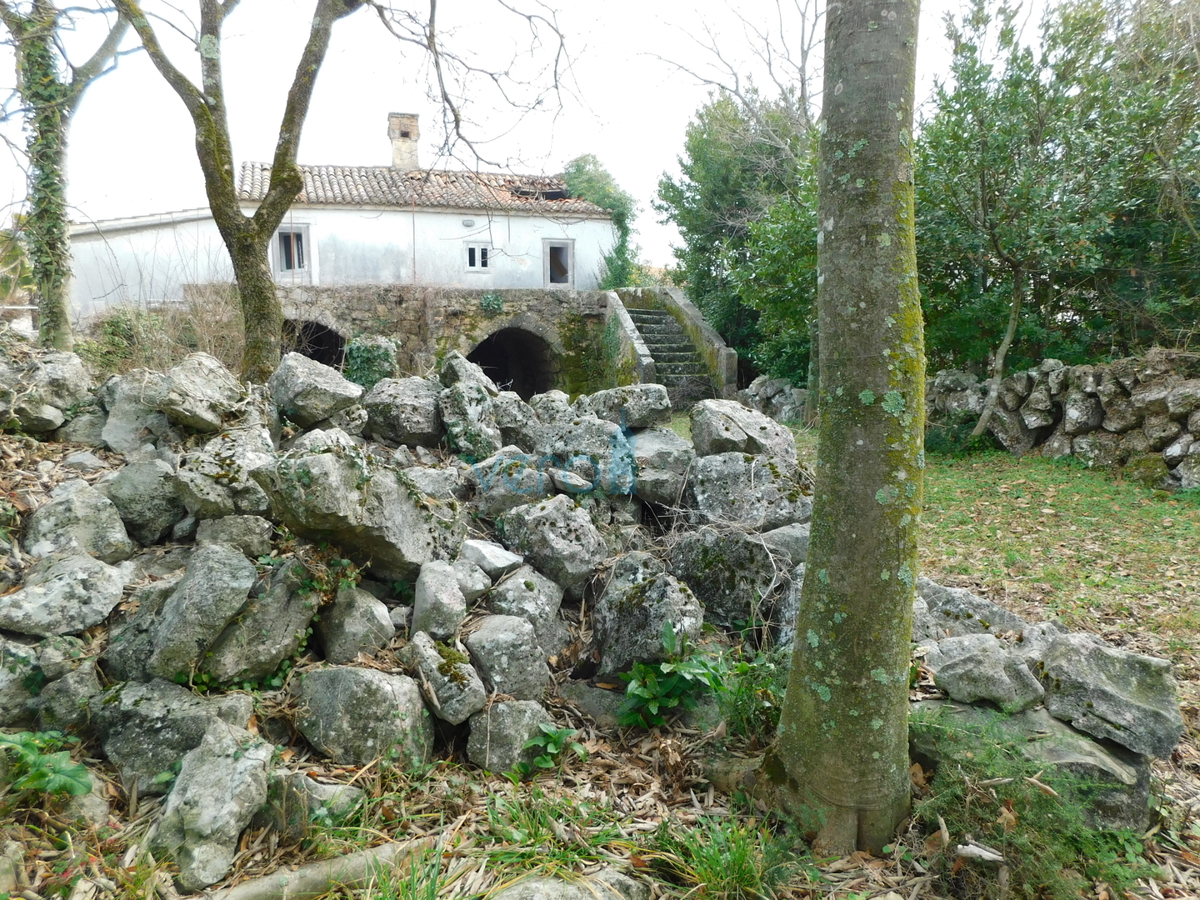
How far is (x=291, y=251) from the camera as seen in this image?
58.4ft

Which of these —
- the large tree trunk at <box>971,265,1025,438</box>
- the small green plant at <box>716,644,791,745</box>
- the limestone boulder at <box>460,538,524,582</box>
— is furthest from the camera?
the large tree trunk at <box>971,265,1025,438</box>

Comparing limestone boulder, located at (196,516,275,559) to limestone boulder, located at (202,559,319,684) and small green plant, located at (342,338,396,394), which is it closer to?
limestone boulder, located at (202,559,319,684)

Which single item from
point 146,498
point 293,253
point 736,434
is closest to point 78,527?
point 146,498

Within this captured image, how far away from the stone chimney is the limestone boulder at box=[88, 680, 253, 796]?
811 inches

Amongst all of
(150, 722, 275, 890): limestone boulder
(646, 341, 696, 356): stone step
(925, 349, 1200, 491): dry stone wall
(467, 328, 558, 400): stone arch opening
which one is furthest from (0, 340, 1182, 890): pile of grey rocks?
(467, 328, 558, 400): stone arch opening

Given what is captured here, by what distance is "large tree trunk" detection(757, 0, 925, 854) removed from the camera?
219cm

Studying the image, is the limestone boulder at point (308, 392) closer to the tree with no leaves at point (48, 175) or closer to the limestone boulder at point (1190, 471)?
the tree with no leaves at point (48, 175)

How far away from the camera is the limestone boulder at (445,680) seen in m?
2.74

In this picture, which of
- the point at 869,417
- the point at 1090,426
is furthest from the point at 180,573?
the point at 1090,426

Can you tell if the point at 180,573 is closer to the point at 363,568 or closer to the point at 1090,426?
the point at 363,568

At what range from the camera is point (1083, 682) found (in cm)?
262

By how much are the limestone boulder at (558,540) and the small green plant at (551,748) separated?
0.94 metres

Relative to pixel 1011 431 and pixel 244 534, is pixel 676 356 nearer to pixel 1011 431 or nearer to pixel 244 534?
pixel 1011 431

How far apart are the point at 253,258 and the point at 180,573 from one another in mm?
3226
